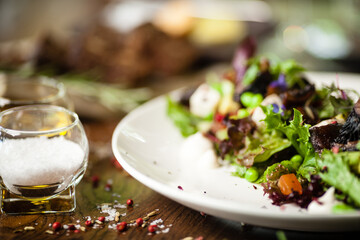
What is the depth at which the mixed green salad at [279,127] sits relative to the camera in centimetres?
150

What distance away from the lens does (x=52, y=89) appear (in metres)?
2.24

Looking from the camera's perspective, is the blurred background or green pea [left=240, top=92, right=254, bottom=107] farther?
the blurred background

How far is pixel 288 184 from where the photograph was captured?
1.58 meters

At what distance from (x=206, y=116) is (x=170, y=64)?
113 cm

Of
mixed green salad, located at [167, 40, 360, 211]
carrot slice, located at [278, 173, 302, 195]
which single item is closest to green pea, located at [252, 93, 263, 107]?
mixed green salad, located at [167, 40, 360, 211]

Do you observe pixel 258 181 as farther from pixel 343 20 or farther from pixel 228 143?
pixel 343 20

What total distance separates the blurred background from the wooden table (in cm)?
Answer: 112

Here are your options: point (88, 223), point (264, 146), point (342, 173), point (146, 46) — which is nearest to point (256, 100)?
point (264, 146)

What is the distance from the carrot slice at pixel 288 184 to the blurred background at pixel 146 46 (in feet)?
4.89

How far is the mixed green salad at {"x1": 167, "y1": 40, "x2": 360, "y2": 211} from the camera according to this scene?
1500mm

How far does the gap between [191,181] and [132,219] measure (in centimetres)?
32

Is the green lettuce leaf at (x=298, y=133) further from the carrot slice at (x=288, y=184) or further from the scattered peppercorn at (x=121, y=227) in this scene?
the scattered peppercorn at (x=121, y=227)

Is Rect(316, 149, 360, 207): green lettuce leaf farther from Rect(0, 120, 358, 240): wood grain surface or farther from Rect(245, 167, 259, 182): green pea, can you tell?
Rect(245, 167, 259, 182): green pea

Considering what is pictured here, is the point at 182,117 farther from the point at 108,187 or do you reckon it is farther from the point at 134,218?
the point at 134,218
